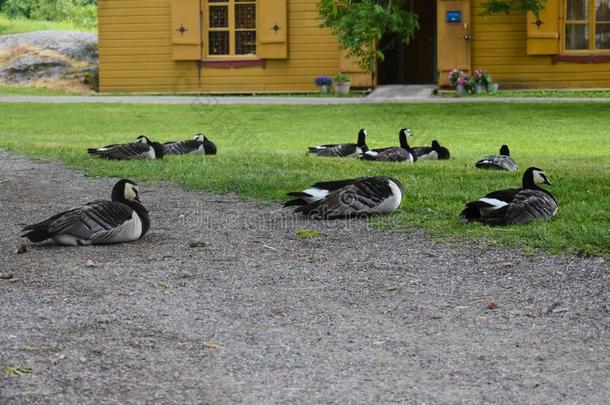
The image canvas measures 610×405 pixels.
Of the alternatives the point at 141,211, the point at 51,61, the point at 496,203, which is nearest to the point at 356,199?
the point at 496,203

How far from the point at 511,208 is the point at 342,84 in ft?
76.0

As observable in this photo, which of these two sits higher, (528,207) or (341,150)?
(341,150)

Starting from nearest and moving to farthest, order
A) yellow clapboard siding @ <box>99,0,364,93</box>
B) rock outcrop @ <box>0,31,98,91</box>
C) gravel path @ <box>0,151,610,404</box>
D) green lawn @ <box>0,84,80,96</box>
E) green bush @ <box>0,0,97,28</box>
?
gravel path @ <box>0,151,610,404</box>
yellow clapboard siding @ <box>99,0,364,93</box>
green lawn @ <box>0,84,80,96</box>
rock outcrop @ <box>0,31,98,91</box>
green bush @ <box>0,0,97,28</box>

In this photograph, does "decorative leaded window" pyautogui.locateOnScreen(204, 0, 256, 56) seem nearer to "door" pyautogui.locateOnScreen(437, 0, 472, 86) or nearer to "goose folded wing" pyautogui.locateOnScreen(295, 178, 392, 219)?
"door" pyautogui.locateOnScreen(437, 0, 472, 86)

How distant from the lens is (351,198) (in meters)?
9.59

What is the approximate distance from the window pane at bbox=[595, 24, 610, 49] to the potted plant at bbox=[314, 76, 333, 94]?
7.94m

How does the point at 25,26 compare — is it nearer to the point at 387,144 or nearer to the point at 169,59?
the point at 169,59

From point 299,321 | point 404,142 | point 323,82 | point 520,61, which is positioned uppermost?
point 520,61

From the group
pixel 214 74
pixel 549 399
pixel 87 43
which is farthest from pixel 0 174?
pixel 87 43

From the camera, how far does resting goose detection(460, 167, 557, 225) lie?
9.20m

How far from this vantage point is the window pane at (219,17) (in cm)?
3359

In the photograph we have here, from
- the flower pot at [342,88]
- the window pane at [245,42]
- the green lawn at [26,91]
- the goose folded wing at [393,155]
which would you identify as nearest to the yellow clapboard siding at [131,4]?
the window pane at [245,42]

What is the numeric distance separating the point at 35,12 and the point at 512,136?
134 feet

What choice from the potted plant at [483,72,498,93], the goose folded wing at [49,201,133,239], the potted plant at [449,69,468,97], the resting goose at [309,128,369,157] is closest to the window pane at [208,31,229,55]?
the potted plant at [449,69,468,97]
